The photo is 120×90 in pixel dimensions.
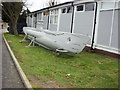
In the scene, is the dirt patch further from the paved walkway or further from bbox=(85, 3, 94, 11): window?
bbox=(85, 3, 94, 11): window

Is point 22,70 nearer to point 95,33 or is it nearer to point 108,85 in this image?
point 108,85

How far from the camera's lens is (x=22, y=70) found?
6.04 m

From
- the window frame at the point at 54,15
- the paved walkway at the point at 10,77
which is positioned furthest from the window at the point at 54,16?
the paved walkway at the point at 10,77

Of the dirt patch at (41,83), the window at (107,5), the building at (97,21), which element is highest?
the window at (107,5)

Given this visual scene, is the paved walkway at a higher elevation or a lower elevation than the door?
lower

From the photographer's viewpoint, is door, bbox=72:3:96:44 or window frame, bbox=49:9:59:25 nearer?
door, bbox=72:3:96:44

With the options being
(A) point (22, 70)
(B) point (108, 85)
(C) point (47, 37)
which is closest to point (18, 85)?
(A) point (22, 70)

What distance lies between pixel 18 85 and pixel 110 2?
23.7 ft

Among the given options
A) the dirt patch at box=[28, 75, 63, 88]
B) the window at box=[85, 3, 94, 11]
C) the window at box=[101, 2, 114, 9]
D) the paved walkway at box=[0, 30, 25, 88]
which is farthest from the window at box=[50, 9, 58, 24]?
the dirt patch at box=[28, 75, 63, 88]

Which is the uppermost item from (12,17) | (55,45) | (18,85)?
(12,17)

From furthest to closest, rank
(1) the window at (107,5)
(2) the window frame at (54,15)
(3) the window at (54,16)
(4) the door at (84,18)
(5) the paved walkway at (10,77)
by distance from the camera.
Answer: (3) the window at (54,16) < (2) the window frame at (54,15) < (4) the door at (84,18) < (1) the window at (107,5) < (5) the paved walkway at (10,77)

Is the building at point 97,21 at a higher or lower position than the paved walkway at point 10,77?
higher

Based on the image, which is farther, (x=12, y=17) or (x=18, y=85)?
(x=12, y=17)

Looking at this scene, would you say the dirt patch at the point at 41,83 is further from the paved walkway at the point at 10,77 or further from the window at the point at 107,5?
the window at the point at 107,5
